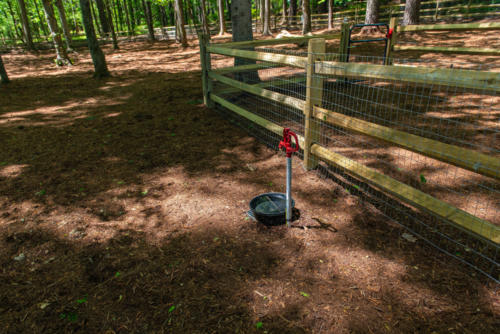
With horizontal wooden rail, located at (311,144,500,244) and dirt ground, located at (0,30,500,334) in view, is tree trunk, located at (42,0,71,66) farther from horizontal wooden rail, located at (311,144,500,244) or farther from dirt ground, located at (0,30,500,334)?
horizontal wooden rail, located at (311,144,500,244)

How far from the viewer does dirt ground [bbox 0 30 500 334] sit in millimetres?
2301

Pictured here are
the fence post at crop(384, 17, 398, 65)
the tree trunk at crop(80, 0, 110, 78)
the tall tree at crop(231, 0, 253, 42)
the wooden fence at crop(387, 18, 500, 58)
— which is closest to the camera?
the wooden fence at crop(387, 18, 500, 58)

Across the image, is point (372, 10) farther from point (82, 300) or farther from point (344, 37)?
point (82, 300)

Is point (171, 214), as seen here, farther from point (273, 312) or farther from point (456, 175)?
point (456, 175)

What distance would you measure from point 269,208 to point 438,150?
1782 mm

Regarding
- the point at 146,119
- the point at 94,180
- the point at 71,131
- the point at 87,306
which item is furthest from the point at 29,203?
the point at 146,119

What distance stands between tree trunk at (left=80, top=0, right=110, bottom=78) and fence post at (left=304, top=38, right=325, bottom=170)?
33.2 ft

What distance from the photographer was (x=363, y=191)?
3.83 metres

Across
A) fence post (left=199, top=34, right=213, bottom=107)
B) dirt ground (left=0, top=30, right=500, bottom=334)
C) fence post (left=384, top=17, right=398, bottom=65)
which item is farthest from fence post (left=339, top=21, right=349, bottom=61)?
dirt ground (left=0, top=30, right=500, bottom=334)

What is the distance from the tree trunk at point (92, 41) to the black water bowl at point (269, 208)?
10.6 m

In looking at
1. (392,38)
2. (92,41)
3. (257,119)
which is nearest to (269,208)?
(257,119)

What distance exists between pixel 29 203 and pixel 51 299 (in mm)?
1906

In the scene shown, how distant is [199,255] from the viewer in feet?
9.70

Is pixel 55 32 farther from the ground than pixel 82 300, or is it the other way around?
pixel 55 32
